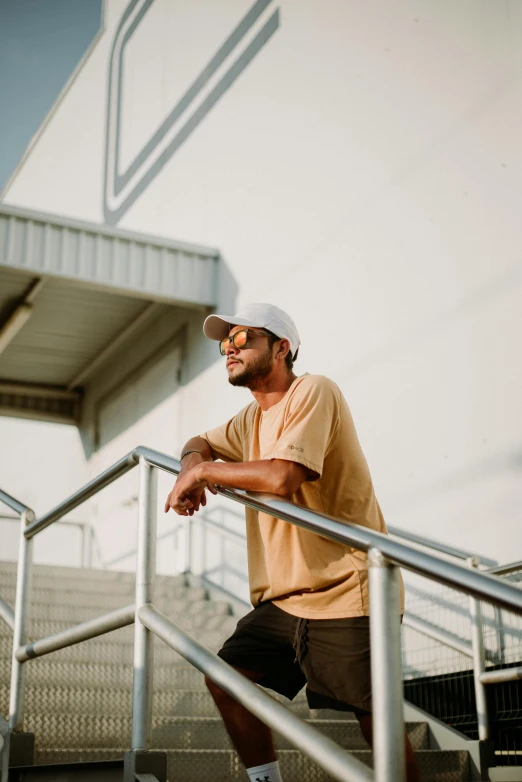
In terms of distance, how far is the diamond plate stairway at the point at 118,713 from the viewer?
3066 mm

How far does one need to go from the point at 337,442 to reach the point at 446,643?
266 centimetres

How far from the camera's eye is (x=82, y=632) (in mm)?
2646

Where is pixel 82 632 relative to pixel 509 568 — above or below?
below

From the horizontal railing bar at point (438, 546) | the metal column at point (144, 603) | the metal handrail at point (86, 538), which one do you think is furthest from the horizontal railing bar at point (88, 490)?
the metal handrail at point (86, 538)

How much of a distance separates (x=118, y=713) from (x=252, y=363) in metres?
2.07

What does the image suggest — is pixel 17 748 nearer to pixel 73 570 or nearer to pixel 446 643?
pixel 446 643

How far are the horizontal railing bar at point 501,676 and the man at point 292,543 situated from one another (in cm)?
149

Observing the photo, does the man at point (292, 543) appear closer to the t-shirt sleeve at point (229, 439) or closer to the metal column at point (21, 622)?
the t-shirt sleeve at point (229, 439)

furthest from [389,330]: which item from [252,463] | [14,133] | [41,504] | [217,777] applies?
[14,133]

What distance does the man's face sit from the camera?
2.40m

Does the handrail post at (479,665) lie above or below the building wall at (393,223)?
below

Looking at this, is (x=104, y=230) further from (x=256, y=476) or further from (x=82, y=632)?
(x=256, y=476)

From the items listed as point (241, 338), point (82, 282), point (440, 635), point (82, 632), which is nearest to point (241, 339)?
point (241, 338)

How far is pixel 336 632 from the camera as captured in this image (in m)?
2.04
